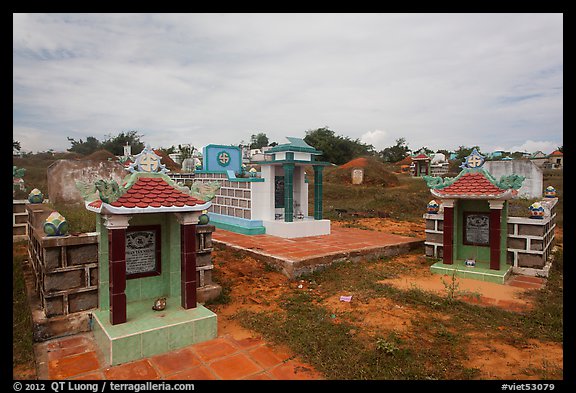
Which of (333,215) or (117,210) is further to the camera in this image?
(333,215)

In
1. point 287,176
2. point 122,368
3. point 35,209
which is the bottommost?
point 122,368

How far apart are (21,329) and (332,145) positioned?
40.3 metres

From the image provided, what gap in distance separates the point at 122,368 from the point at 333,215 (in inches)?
600

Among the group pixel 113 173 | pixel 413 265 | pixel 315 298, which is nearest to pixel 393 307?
pixel 315 298

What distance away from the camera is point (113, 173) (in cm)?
1048

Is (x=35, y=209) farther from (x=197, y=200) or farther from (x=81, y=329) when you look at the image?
(x=197, y=200)

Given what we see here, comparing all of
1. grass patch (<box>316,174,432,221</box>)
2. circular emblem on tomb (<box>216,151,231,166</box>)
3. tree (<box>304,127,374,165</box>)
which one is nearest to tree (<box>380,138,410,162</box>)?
tree (<box>304,127,374,165</box>)

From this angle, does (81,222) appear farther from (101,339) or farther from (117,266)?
(101,339)

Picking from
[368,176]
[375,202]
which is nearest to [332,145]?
[368,176]

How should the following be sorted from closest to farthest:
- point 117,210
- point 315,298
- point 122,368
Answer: point 122,368
point 117,210
point 315,298

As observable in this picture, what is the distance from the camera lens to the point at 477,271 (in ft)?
28.6

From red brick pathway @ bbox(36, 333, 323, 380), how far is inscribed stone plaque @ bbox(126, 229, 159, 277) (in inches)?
49.3

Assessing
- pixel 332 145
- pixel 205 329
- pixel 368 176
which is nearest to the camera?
pixel 205 329
